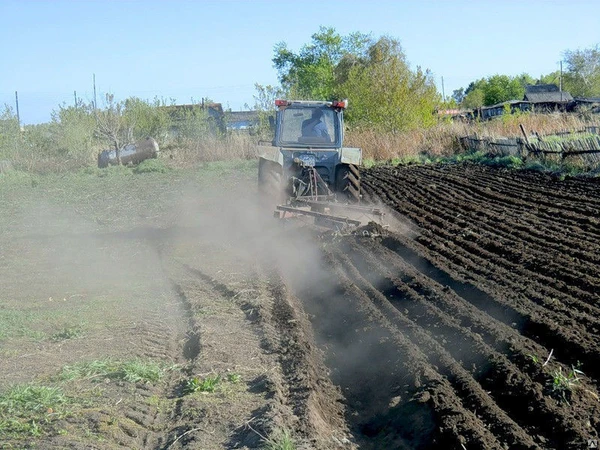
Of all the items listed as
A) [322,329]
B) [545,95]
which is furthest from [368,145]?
[545,95]

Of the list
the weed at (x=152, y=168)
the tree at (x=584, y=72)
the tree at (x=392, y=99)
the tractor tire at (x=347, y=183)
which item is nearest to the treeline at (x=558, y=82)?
the tree at (x=584, y=72)

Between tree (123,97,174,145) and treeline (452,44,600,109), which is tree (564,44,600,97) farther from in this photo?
tree (123,97,174,145)

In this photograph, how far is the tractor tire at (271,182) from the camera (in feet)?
39.9

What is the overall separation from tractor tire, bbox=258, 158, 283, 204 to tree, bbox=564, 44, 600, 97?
214 ft

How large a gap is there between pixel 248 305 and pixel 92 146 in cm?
2876

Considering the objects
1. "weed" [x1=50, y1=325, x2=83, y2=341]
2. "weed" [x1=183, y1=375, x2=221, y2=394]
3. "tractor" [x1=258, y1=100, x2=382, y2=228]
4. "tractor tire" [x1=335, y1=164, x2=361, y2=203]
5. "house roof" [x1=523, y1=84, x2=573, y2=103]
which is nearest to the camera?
"weed" [x1=183, y1=375, x2=221, y2=394]

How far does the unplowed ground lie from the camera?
461cm

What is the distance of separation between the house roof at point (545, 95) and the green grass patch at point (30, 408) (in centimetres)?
5580

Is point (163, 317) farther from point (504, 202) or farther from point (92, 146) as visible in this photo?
point (92, 146)

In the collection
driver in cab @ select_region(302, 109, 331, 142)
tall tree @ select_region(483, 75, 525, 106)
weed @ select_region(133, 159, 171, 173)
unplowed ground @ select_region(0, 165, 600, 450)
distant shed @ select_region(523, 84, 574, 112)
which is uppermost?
tall tree @ select_region(483, 75, 525, 106)

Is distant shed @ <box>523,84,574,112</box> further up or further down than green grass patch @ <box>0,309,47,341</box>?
further up

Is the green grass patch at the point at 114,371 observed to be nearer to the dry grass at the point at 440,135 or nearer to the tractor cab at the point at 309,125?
the tractor cab at the point at 309,125

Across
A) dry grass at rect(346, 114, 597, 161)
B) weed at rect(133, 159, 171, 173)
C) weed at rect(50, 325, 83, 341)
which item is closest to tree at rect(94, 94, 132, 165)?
weed at rect(133, 159, 171, 173)

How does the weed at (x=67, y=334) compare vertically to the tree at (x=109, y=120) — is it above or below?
below
